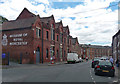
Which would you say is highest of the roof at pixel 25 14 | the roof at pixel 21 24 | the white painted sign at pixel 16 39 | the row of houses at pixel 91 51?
the roof at pixel 25 14

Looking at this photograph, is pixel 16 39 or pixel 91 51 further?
pixel 91 51

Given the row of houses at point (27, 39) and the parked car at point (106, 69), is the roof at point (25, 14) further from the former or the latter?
the parked car at point (106, 69)

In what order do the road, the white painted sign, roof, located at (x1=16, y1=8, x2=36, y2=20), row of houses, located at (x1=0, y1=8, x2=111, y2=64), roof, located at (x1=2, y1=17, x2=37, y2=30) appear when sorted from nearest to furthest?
1. the road
2. row of houses, located at (x1=0, y1=8, x2=111, y2=64)
3. the white painted sign
4. roof, located at (x1=2, y1=17, x2=37, y2=30)
5. roof, located at (x1=16, y1=8, x2=36, y2=20)

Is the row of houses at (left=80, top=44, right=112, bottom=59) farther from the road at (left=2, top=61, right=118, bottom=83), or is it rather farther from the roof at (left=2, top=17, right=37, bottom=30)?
the road at (left=2, top=61, right=118, bottom=83)

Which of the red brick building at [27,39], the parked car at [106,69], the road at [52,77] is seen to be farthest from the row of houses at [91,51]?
the parked car at [106,69]

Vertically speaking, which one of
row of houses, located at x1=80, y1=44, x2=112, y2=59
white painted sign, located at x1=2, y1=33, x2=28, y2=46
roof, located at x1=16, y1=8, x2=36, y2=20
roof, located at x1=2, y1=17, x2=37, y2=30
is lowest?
row of houses, located at x1=80, y1=44, x2=112, y2=59

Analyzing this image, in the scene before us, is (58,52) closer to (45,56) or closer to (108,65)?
(45,56)

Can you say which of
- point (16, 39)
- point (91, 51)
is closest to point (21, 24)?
point (16, 39)

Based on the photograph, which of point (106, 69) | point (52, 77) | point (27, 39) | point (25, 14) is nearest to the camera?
point (52, 77)

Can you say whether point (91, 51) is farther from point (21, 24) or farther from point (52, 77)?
point (52, 77)

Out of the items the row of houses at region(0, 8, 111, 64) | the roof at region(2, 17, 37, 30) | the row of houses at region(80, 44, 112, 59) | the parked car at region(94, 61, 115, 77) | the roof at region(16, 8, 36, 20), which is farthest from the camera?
the row of houses at region(80, 44, 112, 59)

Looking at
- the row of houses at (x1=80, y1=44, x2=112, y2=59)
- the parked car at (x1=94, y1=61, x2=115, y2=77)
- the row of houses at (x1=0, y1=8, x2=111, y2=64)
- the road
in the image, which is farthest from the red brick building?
the row of houses at (x1=80, y1=44, x2=112, y2=59)

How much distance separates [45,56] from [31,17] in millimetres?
9440

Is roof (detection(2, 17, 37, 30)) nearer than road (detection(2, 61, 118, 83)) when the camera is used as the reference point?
No
